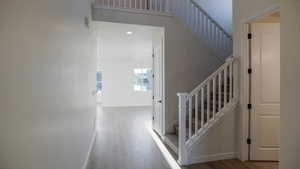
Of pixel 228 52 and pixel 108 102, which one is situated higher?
pixel 228 52

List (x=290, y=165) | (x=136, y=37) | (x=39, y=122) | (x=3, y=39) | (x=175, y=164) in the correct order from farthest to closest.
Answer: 1. (x=136, y=37)
2. (x=175, y=164)
3. (x=290, y=165)
4. (x=39, y=122)
5. (x=3, y=39)

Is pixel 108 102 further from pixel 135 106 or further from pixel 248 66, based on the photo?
pixel 248 66

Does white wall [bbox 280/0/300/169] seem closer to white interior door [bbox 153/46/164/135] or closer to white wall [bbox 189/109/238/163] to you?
white wall [bbox 189/109/238/163]

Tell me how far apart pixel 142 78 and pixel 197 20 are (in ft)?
20.5

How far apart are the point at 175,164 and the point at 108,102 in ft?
25.4

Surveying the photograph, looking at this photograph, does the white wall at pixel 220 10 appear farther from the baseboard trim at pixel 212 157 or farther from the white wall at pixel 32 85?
the white wall at pixel 32 85

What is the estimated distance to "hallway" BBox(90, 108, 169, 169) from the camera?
325cm

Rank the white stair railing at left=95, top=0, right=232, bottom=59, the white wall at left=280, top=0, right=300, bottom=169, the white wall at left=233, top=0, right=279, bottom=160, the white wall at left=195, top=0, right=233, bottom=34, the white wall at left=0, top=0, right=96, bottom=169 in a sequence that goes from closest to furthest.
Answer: the white wall at left=0, top=0, right=96, bottom=169 < the white wall at left=280, top=0, right=300, bottom=169 < the white wall at left=233, top=0, right=279, bottom=160 < the white stair railing at left=95, top=0, right=232, bottom=59 < the white wall at left=195, top=0, right=233, bottom=34

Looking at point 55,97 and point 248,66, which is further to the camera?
point 248,66

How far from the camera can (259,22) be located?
3.23 m

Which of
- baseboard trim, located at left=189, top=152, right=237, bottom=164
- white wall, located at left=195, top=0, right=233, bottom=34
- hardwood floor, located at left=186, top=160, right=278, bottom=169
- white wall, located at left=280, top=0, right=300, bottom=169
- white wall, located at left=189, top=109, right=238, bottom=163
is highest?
white wall, located at left=195, top=0, right=233, bottom=34

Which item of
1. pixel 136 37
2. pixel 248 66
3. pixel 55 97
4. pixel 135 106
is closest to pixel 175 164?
pixel 248 66

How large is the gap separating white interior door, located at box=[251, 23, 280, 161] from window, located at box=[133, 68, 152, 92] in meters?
7.76

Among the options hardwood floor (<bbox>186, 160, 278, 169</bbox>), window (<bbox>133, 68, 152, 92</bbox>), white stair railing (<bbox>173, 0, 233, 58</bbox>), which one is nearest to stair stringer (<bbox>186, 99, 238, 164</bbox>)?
hardwood floor (<bbox>186, 160, 278, 169</bbox>)
